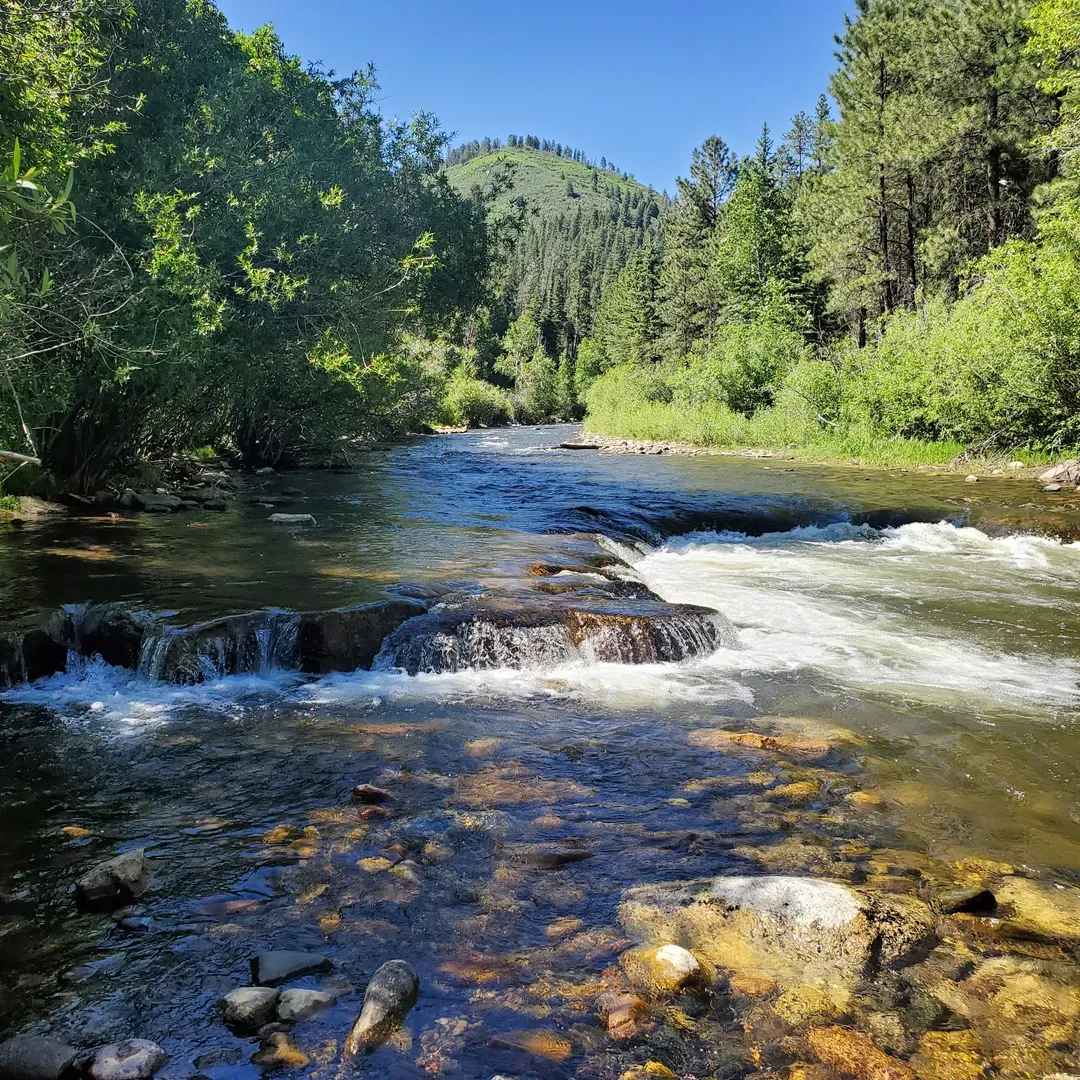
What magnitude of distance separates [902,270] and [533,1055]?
139 feet

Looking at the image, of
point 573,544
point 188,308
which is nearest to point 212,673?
point 573,544

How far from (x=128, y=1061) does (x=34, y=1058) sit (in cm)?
35

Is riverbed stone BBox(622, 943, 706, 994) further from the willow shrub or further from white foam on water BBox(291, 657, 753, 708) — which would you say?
the willow shrub

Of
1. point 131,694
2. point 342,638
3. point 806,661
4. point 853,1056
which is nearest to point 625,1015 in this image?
point 853,1056

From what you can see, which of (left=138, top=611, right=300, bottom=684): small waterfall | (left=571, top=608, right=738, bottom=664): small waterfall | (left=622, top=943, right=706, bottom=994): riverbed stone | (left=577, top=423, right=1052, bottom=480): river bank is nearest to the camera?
(left=622, top=943, right=706, bottom=994): riverbed stone

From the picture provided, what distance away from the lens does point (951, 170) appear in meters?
31.4

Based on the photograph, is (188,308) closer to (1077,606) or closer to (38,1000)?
(38,1000)

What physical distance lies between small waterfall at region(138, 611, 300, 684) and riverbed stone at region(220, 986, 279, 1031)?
512cm

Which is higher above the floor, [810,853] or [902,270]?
[902,270]

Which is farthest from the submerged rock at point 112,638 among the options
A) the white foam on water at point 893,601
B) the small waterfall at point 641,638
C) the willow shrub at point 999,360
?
the willow shrub at point 999,360

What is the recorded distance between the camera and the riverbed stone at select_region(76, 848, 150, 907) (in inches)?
164

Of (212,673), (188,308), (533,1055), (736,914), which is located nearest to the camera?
(533,1055)

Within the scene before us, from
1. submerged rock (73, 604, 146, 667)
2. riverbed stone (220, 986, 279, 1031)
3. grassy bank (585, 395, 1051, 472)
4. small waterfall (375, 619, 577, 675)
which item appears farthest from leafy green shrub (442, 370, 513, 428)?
riverbed stone (220, 986, 279, 1031)

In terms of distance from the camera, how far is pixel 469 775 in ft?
19.4
